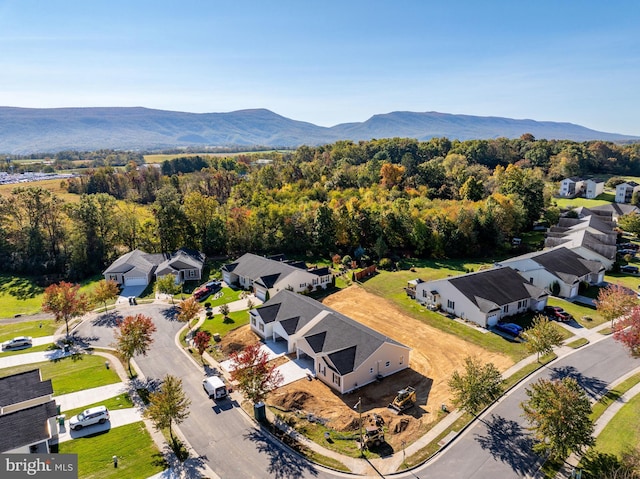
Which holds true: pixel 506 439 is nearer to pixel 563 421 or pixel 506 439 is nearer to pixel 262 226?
pixel 563 421

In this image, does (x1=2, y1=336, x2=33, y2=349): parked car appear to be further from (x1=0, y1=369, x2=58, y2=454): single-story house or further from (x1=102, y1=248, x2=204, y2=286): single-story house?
(x1=102, y1=248, x2=204, y2=286): single-story house

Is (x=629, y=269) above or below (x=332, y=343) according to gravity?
above

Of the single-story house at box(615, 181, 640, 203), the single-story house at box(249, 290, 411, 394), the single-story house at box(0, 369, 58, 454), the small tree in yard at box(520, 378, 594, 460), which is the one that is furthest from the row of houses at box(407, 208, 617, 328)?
the single-story house at box(615, 181, 640, 203)

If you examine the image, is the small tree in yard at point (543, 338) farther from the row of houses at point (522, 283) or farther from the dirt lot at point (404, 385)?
the row of houses at point (522, 283)

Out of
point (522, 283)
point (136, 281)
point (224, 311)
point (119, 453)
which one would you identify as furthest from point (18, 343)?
point (522, 283)

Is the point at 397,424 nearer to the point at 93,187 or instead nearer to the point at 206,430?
the point at 206,430

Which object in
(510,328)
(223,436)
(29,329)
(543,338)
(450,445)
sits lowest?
(29,329)

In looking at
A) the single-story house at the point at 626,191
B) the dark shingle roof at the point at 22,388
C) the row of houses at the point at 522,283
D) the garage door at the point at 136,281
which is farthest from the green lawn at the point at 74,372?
the single-story house at the point at 626,191

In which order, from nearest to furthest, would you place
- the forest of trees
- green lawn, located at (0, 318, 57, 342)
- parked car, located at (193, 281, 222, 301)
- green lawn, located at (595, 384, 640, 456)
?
1. green lawn, located at (595, 384, 640, 456)
2. green lawn, located at (0, 318, 57, 342)
3. parked car, located at (193, 281, 222, 301)
4. the forest of trees
